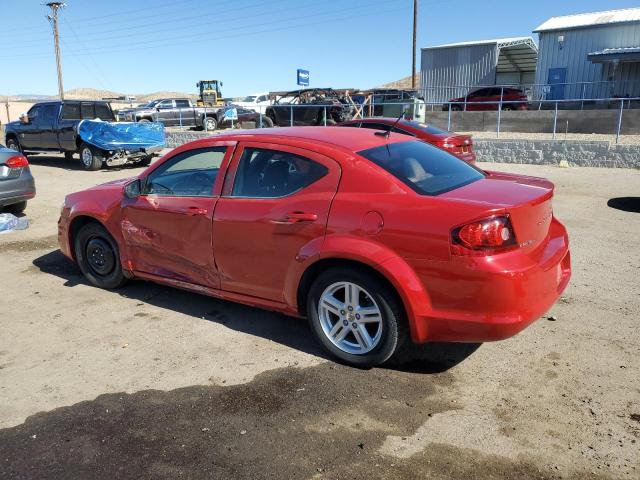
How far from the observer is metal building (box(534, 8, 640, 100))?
1046 inches

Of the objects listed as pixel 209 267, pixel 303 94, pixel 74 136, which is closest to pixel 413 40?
pixel 303 94

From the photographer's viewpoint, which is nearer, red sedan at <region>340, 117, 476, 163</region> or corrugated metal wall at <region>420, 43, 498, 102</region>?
Result: red sedan at <region>340, 117, 476, 163</region>

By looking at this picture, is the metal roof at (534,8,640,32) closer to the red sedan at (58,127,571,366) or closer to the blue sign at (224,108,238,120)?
the blue sign at (224,108,238,120)

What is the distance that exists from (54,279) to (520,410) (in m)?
4.90

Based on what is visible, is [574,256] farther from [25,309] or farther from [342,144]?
[25,309]

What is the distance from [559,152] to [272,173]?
12.6 metres

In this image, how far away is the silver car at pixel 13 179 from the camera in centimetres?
817

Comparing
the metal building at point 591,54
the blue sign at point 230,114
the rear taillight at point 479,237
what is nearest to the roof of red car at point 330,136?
the rear taillight at point 479,237

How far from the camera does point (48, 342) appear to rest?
4.25m

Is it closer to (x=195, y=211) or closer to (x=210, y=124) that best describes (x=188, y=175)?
(x=195, y=211)

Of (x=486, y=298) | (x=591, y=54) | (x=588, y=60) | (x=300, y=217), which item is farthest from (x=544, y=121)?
(x=486, y=298)

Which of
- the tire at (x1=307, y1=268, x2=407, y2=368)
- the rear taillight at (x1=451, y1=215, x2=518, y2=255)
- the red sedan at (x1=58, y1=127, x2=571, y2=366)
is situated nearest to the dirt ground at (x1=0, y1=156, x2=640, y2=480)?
the tire at (x1=307, y1=268, x2=407, y2=368)

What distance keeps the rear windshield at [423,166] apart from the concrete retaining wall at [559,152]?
36.6 ft

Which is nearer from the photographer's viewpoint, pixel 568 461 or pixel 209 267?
pixel 568 461
